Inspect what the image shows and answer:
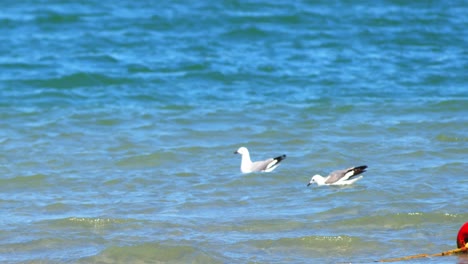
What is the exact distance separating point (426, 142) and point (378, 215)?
3.43 meters

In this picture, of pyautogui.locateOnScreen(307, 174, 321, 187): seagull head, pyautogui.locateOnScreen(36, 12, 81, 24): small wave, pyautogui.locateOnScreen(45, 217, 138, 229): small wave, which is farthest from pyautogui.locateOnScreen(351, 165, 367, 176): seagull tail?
pyautogui.locateOnScreen(36, 12, 81, 24): small wave

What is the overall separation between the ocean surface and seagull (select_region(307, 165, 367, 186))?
→ 0.13 m

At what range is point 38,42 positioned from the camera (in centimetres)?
1958

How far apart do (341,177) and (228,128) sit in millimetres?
3130

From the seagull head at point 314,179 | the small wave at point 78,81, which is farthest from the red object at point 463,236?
the small wave at point 78,81

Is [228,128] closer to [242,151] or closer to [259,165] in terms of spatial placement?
[242,151]

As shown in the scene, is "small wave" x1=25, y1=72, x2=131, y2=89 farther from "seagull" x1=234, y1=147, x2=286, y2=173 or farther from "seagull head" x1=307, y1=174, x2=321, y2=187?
"seagull head" x1=307, y1=174, x2=321, y2=187

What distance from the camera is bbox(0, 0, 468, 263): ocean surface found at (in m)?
8.05

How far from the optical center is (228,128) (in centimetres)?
1303

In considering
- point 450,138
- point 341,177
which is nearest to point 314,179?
point 341,177

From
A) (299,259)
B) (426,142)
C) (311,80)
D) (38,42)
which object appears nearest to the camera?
(299,259)

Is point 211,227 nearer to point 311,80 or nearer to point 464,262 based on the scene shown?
point 464,262

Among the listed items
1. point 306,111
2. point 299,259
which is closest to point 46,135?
point 306,111

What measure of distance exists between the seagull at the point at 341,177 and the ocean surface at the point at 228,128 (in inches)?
5.1
